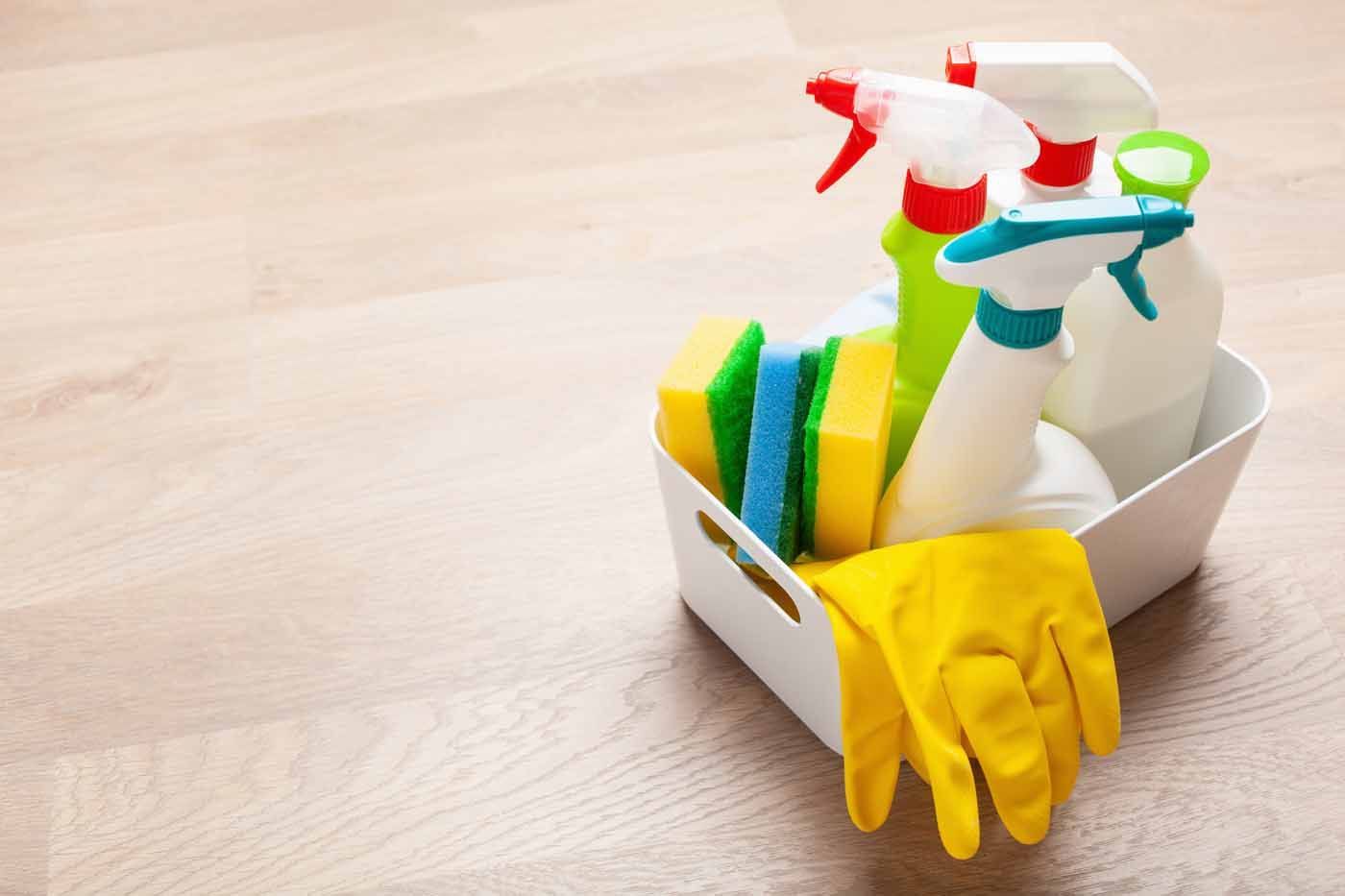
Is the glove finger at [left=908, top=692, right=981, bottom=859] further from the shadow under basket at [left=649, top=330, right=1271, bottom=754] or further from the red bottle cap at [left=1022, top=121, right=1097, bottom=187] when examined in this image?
the red bottle cap at [left=1022, top=121, right=1097, bottom=187]

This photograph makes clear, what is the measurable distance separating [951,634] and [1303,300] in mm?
516

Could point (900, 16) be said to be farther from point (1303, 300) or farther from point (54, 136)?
point (54, 136)

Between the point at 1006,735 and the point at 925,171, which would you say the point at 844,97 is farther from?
the point at 1006,735

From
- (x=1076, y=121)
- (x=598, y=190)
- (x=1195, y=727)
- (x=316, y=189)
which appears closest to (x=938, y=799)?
(x=1195, y=727)

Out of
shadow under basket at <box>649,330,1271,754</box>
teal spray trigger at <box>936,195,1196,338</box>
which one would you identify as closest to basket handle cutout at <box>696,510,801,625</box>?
shadow under basket at <box>649,330,1271,754</box>

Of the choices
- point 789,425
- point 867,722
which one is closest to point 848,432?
point 789,425

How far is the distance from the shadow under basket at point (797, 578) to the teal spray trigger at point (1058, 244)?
15cm

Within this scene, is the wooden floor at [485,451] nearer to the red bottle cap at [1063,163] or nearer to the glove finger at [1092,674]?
the glove finger at [1092,674]

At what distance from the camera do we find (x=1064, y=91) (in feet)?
2.13

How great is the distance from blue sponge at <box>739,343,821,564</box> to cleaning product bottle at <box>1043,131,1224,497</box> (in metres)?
0.14

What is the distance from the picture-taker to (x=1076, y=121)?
2.17 ft

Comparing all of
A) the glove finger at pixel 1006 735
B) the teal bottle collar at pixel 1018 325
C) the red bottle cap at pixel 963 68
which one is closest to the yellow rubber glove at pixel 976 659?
the glove finger at pixel 1006 735

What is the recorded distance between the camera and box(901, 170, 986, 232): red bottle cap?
66cm

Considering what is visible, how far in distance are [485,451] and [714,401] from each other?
1.06 feet
